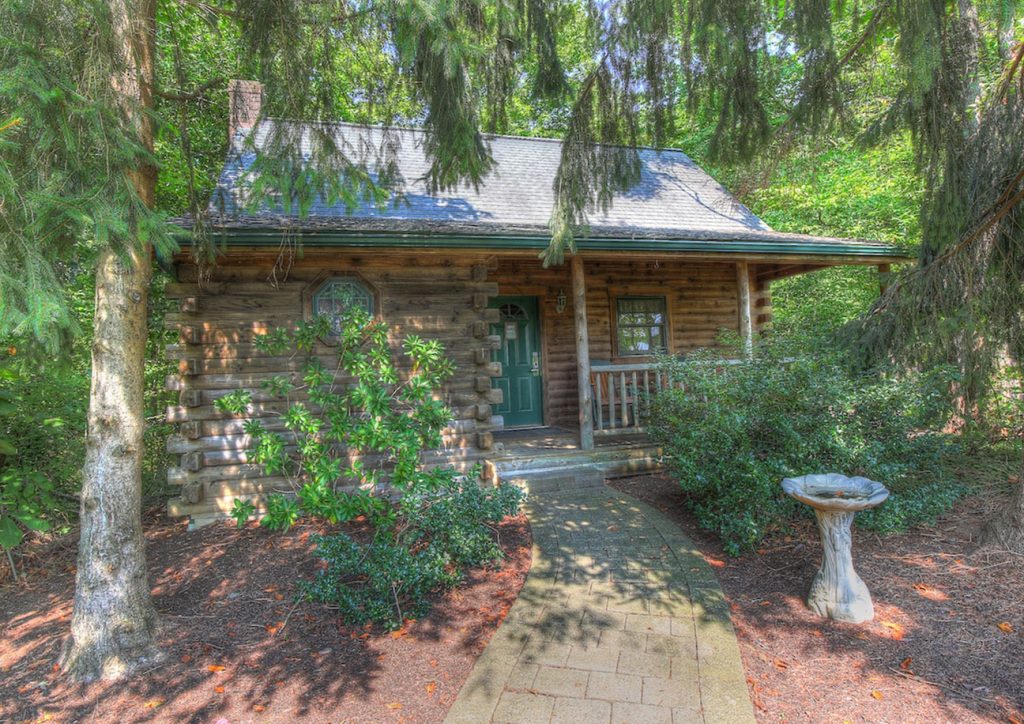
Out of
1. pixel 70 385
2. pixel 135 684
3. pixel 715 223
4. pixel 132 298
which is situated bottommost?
pixel 135 684

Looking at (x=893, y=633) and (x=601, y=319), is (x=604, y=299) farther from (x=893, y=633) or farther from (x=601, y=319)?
(x=893, y=633)

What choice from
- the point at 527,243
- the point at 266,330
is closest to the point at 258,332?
the point at 266,330

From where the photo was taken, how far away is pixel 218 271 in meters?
5.68

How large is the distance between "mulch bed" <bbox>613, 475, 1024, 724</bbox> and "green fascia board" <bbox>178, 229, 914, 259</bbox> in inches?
137

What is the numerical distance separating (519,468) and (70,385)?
15.4ft

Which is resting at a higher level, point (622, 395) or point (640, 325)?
point (640, 325)

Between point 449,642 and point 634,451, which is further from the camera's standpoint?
point 634,451

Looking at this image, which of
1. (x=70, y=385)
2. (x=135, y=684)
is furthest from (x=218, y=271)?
(x=135, y=684)

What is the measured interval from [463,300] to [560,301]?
8.96 ft

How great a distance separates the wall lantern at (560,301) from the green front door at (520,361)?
36cm

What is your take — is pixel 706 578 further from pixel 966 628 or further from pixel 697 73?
pixel 697 73

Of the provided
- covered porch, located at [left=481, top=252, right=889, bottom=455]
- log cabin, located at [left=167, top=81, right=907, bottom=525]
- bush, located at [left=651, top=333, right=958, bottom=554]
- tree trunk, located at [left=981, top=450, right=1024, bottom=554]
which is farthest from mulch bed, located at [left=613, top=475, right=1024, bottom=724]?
covered porch, located at [left=481, top=252, right=889, bottom=455]

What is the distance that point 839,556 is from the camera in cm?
344

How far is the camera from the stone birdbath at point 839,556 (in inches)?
131
